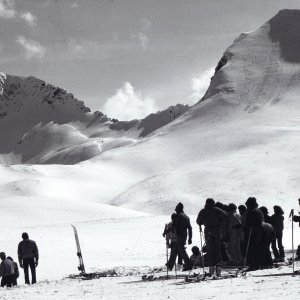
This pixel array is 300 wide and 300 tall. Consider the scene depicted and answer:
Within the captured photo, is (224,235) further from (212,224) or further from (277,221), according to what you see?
(277,221)

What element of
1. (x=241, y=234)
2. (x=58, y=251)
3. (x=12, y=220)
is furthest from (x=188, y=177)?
(x=241, y=234)

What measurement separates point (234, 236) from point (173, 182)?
68.8 meters

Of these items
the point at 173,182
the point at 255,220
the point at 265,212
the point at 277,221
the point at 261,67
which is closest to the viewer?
the point at 255,220

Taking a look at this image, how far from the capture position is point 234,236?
15977 mm

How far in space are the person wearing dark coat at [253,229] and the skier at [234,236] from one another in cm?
143

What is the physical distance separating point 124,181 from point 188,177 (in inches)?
971

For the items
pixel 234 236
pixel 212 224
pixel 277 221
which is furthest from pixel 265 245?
pixel 277 221

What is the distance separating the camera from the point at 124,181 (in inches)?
4301

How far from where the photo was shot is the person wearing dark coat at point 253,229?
1421 centimetres

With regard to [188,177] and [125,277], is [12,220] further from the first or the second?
[188,177]

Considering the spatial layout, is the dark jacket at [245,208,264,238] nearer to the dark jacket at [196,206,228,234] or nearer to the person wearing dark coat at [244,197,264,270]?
the person wearing dark coat at [244,197,264,270]

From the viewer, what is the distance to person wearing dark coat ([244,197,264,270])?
14.2m

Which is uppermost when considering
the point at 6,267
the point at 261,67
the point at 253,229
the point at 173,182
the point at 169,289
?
the point at 261,67

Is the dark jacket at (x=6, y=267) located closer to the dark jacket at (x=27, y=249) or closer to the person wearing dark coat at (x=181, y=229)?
the dark jacket at (x=27, y=249)
